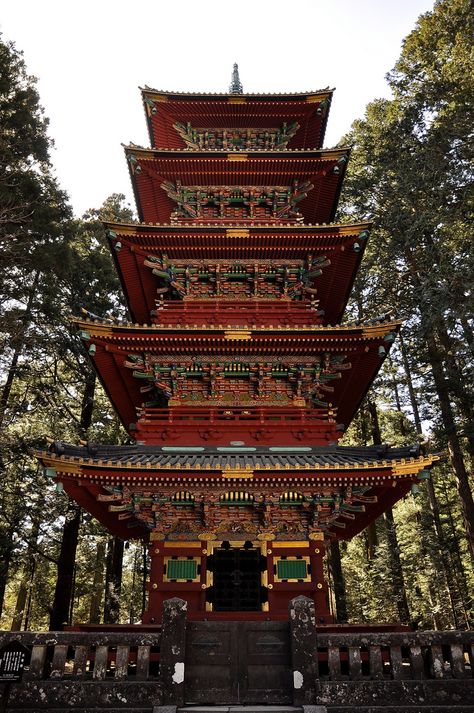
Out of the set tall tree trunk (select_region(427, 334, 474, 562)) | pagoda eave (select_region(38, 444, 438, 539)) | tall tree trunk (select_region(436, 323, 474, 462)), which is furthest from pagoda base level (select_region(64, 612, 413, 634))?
tall tree trunk (select_region(436, 323, 474, 462))

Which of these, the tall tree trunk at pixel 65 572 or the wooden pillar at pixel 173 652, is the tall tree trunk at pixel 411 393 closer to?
the tall tree trunk at pixel 65 572

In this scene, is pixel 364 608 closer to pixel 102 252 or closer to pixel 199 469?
pixel 199 469

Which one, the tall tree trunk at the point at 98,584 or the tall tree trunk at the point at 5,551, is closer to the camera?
the tall tree trunk at the point at 5,551

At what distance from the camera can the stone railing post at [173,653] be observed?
7.79 meters

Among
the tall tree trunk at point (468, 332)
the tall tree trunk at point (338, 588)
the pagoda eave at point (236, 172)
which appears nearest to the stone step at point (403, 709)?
the tall tree trunk at point (468, 332)

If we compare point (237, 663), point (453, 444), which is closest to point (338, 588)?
point (453, 444)

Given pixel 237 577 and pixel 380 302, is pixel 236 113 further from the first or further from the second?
pixel 237 577

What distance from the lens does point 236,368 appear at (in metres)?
14.8

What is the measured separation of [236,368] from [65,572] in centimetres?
1335

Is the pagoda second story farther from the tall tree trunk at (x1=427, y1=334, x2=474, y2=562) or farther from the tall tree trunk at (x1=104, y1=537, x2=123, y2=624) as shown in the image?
the tall tree trunk at (x1=104, y1=537, x2=123, y2=624)

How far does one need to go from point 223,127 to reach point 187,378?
1091 centimetres

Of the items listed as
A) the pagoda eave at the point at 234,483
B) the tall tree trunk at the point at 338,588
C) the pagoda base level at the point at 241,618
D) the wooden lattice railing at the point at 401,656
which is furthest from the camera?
the tall tree trunk at the point at 338,588

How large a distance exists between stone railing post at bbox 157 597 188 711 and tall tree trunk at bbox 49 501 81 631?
14.4 meters

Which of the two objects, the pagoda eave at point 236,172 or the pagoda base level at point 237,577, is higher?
the pagoda eave at point 236,172
